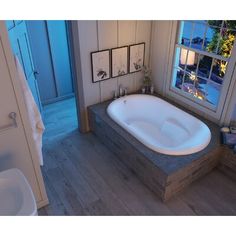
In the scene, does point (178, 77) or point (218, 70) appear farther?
point (178, 77)

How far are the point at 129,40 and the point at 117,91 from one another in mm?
751

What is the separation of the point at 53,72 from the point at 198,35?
2447 mm

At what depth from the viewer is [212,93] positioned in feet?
10.0

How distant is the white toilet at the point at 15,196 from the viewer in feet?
4.87

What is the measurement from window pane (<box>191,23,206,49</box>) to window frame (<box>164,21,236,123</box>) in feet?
0.22

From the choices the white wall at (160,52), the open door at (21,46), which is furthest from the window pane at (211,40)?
the open door at (21,46)

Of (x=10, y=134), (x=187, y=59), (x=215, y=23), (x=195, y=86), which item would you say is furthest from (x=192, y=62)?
(x=10, y=134)

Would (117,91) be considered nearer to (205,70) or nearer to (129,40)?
(129,40)

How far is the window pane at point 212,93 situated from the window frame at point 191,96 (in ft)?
0.27

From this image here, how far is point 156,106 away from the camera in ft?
11.3

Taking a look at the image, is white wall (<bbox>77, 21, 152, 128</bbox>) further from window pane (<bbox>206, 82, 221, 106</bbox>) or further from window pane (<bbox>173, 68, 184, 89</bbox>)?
window pane (<bbox>206, 82, 221, 106</bbox>)

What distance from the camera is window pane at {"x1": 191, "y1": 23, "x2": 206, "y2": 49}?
9.20ft

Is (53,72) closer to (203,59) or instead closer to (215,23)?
(203,59)
